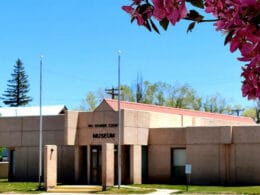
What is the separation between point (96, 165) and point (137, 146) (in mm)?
3180

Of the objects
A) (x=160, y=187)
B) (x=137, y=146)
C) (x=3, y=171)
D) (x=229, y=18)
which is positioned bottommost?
(x=160, y=187)

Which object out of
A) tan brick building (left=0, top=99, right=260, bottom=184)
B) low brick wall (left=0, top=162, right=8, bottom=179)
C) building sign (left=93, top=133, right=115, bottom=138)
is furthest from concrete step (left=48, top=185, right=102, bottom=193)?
low brick wall (left=0, top=162, right=8, bottom=179)

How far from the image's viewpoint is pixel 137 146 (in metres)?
40.4

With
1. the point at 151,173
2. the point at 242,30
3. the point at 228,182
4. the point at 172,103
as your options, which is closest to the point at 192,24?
the point at 242,30

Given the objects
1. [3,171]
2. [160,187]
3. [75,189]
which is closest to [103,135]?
[75,189]

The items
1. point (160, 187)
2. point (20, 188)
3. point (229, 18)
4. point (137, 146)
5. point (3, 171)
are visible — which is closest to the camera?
A: point (229, 18)

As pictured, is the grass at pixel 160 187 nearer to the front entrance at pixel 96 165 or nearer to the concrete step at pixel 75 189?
the concrete step at pixel 75 189

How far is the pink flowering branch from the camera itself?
2219mm

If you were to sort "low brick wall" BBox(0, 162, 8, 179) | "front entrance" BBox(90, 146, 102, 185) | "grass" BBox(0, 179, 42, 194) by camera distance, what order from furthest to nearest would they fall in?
"low brick wall" BBox(0, 162, 8, 179) → "front entrance" BBox(90, 146, 102, 185) → "grass" BBox(0, 179, 42, 194)

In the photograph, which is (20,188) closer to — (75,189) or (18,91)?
(75,189)

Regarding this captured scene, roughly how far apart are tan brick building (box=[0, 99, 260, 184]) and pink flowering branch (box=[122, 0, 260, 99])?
111ft

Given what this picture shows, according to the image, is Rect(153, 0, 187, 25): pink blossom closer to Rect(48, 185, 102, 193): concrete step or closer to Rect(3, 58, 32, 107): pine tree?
Rect(48, 185, 102, 193): concrete step

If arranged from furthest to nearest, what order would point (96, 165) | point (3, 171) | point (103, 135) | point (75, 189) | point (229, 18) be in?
1. point (3, 171)
2. point (96, 165)
3. point (103, 135)
4. point (75, 189)
5. point (229, 18)

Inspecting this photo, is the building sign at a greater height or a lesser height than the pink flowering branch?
greater
